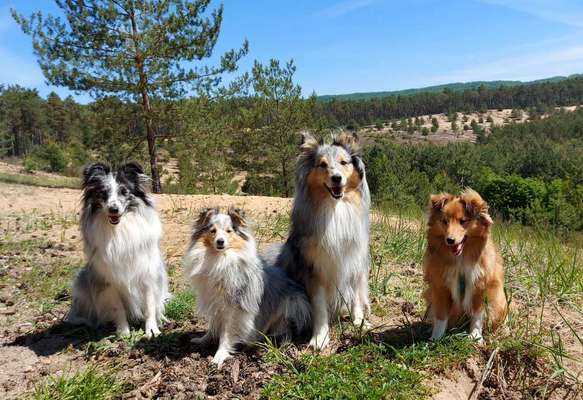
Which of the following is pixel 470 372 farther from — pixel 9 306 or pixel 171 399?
pixel 9 306

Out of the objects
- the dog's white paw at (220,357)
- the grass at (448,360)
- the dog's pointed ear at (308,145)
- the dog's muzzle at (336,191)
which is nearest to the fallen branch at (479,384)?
the grass at (448,360)

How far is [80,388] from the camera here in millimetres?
3461

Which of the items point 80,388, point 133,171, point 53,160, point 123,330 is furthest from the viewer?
point 53,160

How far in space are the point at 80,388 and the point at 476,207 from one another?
3.34 metres

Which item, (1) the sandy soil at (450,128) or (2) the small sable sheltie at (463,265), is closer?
(2) the small sable sheltie at (463,265)

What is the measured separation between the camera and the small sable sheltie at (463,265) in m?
3.53

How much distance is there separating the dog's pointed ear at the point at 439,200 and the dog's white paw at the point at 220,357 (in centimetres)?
219

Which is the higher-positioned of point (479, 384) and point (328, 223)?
point (328, 223)

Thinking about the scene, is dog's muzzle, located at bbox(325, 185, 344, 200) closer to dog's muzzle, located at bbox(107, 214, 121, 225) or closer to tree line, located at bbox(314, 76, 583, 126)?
dog's muzzle, located at bbox(107, 214, 121, 225)

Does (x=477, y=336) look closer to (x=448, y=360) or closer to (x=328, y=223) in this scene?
(x=448, y=360)

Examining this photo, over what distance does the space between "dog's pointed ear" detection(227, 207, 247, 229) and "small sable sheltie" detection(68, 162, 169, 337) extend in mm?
1017

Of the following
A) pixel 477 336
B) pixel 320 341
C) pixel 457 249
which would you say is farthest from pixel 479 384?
pixel 320 341

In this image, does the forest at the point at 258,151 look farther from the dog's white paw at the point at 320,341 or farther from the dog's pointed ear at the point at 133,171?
the dog's white paw at the point at 320,341

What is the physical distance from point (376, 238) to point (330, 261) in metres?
3.75
